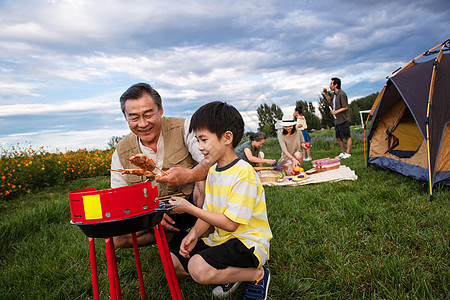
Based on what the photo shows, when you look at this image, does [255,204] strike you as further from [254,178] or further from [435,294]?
[435,294]

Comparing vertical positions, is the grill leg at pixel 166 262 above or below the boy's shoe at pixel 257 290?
above

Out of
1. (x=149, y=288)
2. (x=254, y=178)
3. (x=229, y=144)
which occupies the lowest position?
(x=149, y=288)

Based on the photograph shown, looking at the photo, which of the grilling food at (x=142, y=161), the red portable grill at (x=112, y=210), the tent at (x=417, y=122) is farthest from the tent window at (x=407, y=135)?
the red portable grill at (x=112, y=210)

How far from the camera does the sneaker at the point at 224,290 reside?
1.85m

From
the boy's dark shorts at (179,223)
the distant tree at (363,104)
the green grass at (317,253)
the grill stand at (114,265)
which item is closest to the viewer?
the grill stand at (114,265)

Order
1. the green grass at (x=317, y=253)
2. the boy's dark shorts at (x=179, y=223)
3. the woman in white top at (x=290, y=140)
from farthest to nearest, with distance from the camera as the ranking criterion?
the woman in white top at (x=290, y=140) → the boy's dark shorts at (x=179, y=223) → the green grass at (x=317, y=253)

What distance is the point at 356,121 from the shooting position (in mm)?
31094

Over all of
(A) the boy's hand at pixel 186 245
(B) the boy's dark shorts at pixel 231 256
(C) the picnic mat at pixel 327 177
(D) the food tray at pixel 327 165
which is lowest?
(C) the picnic mat at pixel 327 177

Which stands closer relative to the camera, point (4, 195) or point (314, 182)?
point (314, 182)

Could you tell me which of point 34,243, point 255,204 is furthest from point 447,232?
point 34,243

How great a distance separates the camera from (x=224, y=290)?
Result: 186 cm

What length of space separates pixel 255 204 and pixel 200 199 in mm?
651

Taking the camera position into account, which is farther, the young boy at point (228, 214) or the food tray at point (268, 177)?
the food tray at point (268, 177)

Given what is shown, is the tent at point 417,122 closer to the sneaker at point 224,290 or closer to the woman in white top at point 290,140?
the woman in white top at point 290,140
